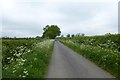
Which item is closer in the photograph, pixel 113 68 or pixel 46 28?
pixel 113 68

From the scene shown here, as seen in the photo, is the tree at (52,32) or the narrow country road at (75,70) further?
the tree at (52,32)

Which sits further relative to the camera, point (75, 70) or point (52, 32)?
point (52, 32)

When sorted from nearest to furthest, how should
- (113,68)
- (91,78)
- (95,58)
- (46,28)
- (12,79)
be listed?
(12,79) → (91,78) → (113,68) → (95,58) → (46,28)

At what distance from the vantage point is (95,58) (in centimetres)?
2205

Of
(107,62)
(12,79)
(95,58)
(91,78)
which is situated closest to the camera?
(12,79)

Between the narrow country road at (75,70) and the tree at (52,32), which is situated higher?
the tree at (52,32)

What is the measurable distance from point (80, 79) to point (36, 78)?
6.93ft

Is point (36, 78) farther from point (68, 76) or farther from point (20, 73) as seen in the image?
point (68, 76)

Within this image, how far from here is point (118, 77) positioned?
46.2ft

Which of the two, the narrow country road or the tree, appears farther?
the tree

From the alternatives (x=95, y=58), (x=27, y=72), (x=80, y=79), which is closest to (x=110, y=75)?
(x=80, y=79)

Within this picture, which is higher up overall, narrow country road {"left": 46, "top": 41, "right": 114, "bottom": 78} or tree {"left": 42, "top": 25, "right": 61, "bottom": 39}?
tree {"left": 42, "top": 25, "right": 61, "bottom": 39}

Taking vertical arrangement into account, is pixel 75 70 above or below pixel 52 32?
below

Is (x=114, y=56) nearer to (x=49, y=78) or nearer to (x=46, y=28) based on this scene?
(x=49, y=78)
